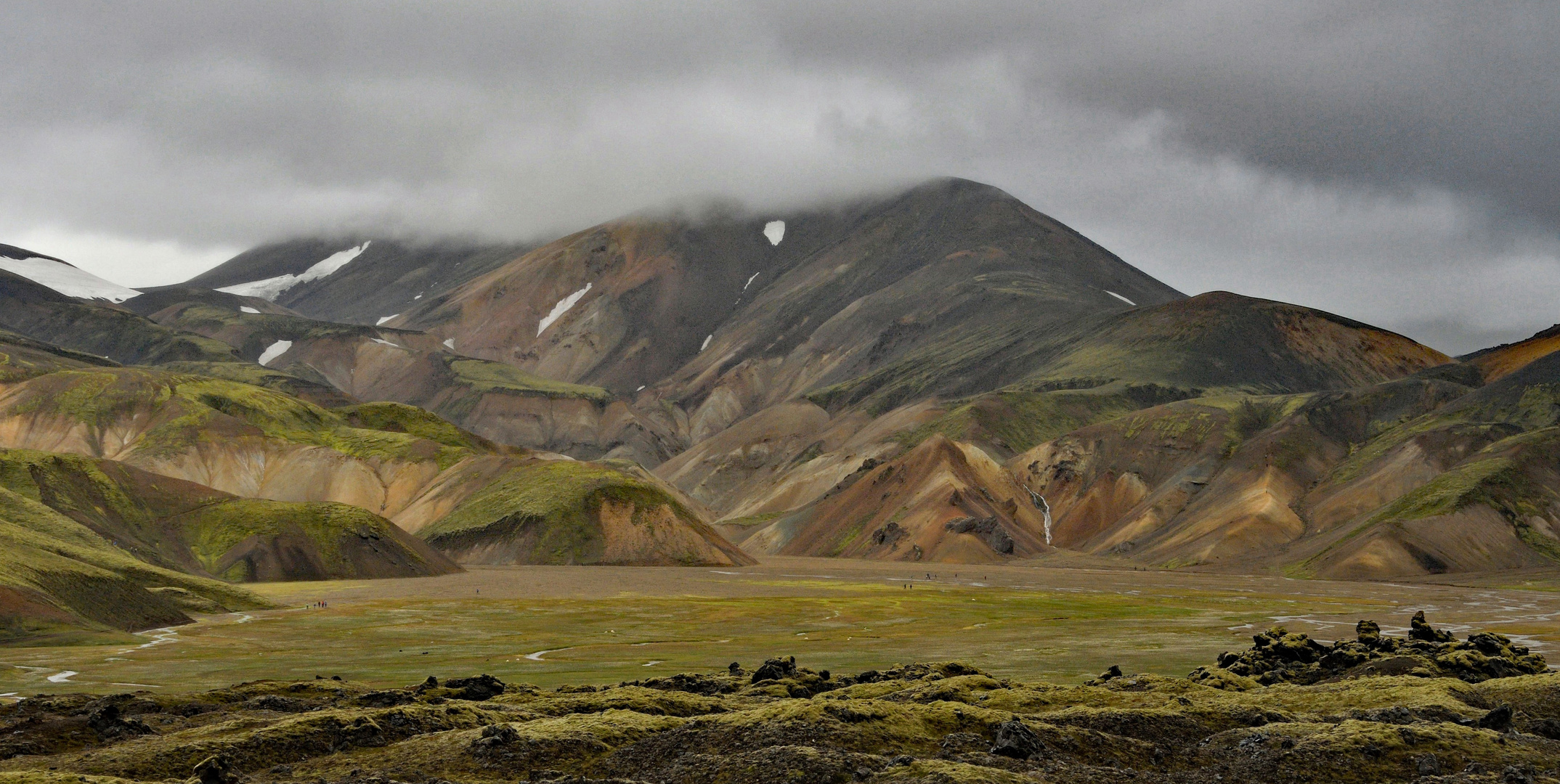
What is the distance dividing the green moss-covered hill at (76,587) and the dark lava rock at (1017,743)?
205 ft

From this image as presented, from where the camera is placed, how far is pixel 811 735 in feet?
108

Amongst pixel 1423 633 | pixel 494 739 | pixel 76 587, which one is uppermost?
pixel 76 587

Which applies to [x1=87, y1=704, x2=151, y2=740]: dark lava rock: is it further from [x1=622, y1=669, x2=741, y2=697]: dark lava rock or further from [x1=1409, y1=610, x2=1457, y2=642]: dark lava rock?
[x1=1409, y1=610, x2=1457, y2=642]: dark lava rock

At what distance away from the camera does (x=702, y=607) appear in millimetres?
122312

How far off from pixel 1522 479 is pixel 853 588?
103m

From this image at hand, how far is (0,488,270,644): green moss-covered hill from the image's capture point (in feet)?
262

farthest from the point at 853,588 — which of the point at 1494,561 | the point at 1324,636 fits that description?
the point at 1494,561

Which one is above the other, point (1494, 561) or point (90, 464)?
point (90, 464)

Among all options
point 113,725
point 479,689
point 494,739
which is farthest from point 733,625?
point 494,739

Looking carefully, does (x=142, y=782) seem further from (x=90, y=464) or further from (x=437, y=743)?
(x=90, y=464)

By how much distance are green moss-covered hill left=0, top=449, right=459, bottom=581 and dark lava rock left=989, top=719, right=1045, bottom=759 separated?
414 ft

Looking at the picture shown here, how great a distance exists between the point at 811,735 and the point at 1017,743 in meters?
4.87

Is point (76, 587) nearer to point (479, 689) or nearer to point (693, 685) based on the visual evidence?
point (479, 689)

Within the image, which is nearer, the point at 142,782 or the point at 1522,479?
the point at 142,782
